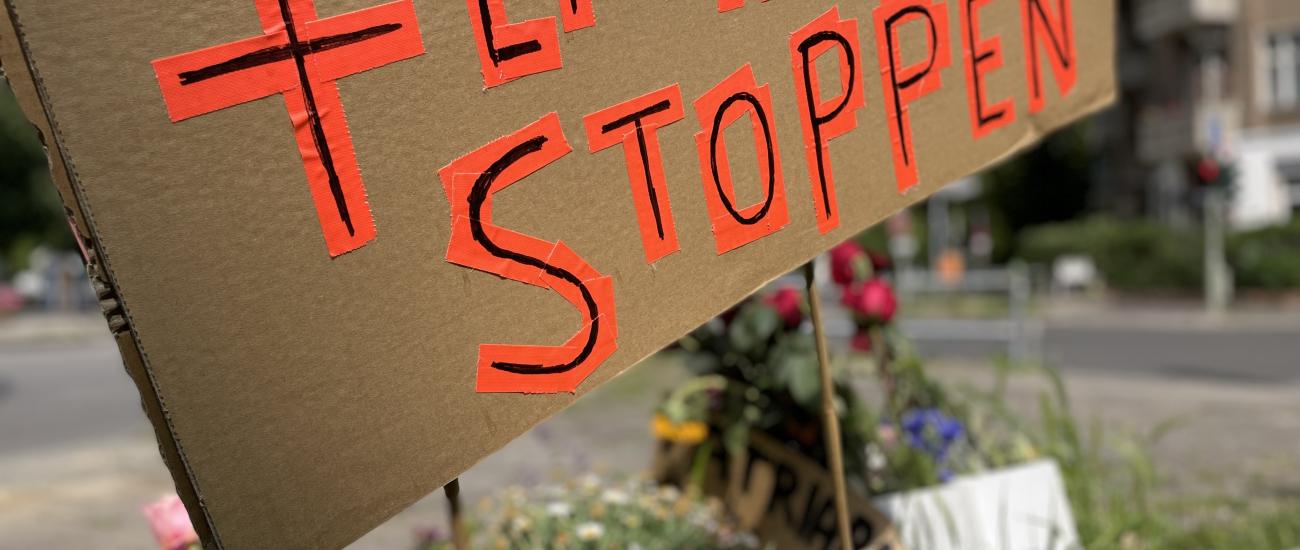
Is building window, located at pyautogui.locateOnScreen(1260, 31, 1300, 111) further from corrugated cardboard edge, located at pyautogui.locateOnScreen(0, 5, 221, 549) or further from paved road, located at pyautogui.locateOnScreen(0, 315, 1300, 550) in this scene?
corrugated cardboard edge, located at pyautogui.locateOnScreen(0, 5, 221, 549)

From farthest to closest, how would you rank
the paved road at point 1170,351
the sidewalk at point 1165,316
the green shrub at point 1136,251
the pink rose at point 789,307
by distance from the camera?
1. the green shrub at point 1136,251
2. the sidewalk at point 1165,316
3. the paved road at point 1170,351
4. the pink rose at point 789,307

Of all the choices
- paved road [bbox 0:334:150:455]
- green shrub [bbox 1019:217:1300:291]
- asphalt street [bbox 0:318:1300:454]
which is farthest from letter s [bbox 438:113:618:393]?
green shrub [bbox 1019:217:1300:291]

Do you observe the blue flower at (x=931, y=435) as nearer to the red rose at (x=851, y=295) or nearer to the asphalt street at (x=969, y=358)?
the red rose at (x=851, y=295)

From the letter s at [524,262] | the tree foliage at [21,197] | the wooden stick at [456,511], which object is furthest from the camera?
the tree foliage at [21,197]

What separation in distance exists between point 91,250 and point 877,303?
1854 millimetres

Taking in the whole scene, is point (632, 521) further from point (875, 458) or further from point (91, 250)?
point (91, 250)

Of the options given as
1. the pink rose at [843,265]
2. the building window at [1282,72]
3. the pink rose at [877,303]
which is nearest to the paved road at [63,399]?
the pink rose at [843,265]

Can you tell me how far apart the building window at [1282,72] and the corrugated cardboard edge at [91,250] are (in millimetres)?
24169

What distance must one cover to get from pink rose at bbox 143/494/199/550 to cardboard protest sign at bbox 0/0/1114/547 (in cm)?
59

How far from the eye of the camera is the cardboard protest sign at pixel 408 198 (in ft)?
3.35

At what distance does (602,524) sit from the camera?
2443mm

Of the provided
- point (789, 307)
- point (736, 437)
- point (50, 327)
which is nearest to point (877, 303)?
point (789, 307)

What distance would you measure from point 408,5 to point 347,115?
0.15 m

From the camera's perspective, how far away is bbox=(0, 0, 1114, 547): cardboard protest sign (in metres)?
1.02
